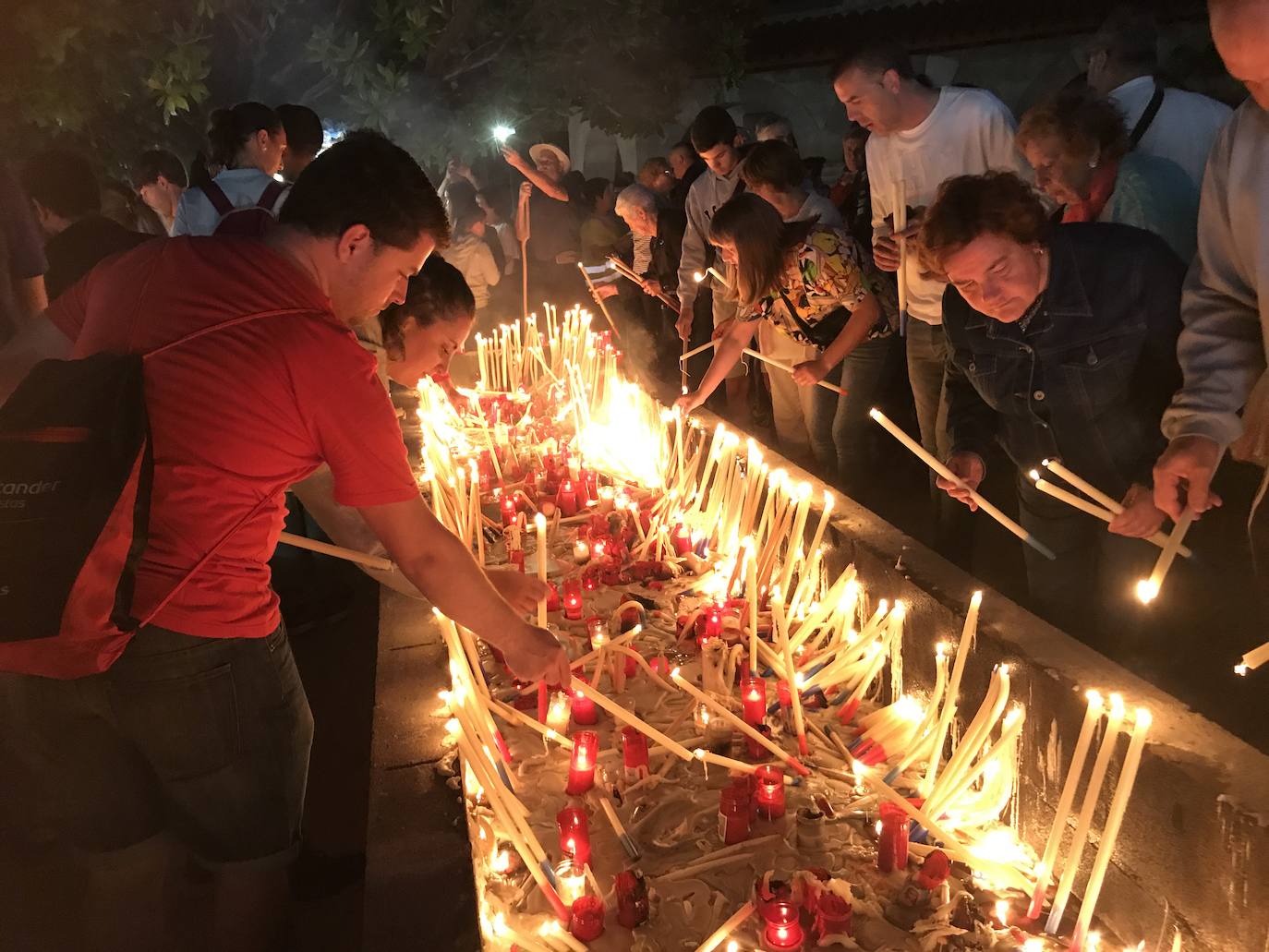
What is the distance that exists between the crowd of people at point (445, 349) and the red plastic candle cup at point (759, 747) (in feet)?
2.45

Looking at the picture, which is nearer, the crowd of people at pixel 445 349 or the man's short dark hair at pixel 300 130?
the crowd of people at pixel 445 349

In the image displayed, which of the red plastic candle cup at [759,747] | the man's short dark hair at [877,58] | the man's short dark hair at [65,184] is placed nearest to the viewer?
the red plastic candle cup at [759,747]

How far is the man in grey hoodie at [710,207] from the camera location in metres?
5.74

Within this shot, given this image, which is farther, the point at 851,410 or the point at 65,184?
the point at 851,410

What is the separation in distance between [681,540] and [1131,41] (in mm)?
2519

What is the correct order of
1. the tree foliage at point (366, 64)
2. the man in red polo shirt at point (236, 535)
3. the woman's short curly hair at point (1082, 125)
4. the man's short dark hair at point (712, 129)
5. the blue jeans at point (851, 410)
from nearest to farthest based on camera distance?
the man in red polo shirt at point (236, 535)
the woman's short curly hair at point (1082, 125)
the blue jeans at point (851, 410)
the man's short dark hair at point (712, 129)
the tree foliage at point (366, 64)

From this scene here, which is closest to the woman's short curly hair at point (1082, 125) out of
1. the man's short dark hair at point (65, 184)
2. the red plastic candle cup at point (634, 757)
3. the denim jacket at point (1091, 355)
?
the denim jacket at point (1091, 355)

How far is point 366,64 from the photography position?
938 centimetres

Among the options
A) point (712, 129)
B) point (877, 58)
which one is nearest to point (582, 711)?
point (877, 58)

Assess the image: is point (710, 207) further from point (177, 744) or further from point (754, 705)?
point (177, 744)

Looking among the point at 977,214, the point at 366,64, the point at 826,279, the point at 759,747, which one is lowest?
the point at 759,747

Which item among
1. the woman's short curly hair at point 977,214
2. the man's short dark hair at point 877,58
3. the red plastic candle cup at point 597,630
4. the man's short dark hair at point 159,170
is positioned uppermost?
the man's short dark hair at point 877,58

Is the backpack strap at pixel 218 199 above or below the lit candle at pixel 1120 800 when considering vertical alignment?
above

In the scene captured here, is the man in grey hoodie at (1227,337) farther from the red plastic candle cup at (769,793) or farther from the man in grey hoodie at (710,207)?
Result: the man in grey hoodie at (710,207)
